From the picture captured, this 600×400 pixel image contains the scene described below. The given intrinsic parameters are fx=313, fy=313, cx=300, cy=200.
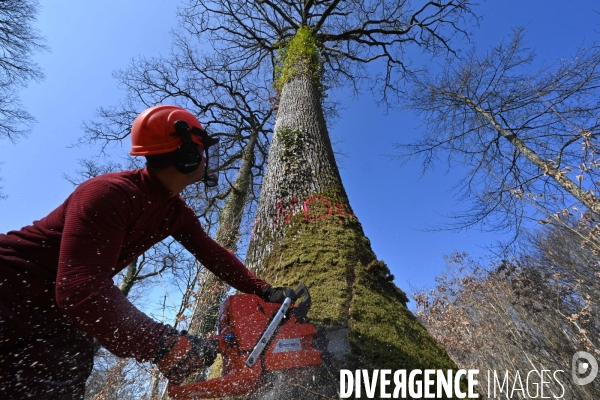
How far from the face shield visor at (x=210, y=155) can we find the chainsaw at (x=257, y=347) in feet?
2.34

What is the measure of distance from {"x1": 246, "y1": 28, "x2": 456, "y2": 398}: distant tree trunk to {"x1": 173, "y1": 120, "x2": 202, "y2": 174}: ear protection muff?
1.07 m

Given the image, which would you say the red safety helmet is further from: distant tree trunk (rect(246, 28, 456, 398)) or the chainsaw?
distant tree trunk (rect(246, 28, 456, 398))

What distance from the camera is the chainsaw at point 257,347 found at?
1.43m

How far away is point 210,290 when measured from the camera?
432 cm

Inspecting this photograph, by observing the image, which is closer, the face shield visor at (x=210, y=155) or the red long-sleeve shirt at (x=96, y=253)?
the red long-sleeve shirt at (x=96, y=253)

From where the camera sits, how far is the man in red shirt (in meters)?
1.12

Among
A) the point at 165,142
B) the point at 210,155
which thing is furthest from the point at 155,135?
the point at 210,155

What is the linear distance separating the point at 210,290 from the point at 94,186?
3344mm

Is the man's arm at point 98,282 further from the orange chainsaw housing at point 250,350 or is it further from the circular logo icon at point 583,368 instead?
the circular logo icon at point 583,368

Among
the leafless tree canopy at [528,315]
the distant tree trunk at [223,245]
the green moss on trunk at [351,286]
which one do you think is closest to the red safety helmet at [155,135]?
the green moss on trunk at [351,286]

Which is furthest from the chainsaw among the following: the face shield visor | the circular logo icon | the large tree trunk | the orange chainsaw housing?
the circular logo icon

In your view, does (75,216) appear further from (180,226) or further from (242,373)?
(242,373)

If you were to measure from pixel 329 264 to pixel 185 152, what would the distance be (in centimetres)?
121

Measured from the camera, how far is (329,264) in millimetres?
2166
